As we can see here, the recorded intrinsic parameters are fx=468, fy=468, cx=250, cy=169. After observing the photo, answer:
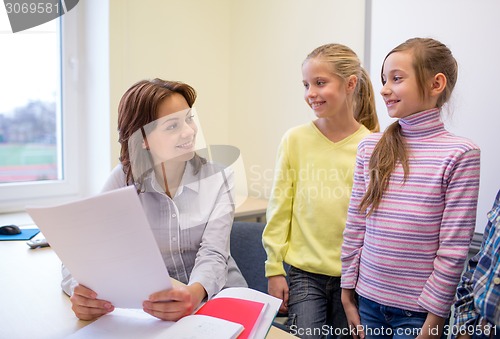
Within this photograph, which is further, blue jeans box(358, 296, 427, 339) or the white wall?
the white wall

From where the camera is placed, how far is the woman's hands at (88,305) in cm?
99

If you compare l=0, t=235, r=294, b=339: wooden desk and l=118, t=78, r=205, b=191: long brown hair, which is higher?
l=118, t=78, r=205, b=191: long brown hair

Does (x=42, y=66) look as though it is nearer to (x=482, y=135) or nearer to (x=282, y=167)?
(x=282, y=167)

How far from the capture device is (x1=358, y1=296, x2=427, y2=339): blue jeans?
3.74 ft

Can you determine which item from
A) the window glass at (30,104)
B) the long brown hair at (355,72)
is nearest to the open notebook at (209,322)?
the long brown hair at (355,72)

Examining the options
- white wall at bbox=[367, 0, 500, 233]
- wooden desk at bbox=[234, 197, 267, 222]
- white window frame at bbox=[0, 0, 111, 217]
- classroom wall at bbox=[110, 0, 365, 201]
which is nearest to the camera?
white wall at bbox=[367, 0, 500, 233]

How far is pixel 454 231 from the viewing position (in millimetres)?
1083

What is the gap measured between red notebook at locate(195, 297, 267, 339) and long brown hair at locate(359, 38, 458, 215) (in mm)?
455

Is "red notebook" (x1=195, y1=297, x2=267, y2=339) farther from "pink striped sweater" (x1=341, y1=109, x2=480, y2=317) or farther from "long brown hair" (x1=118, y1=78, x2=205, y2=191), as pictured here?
"long brown hair" (x1=118, y1=78, x2=205, y2=191)

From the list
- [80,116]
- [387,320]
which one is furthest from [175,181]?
[80,116]

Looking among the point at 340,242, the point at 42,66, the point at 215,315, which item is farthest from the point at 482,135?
the point at 42,66

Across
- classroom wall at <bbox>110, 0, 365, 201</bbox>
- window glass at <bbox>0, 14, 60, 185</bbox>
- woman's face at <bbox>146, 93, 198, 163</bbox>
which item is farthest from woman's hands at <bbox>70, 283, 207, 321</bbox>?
window glass at <bbox>0, 14, 60, 185</bbox>

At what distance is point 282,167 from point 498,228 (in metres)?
0.68

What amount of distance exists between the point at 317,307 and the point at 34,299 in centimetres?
77
